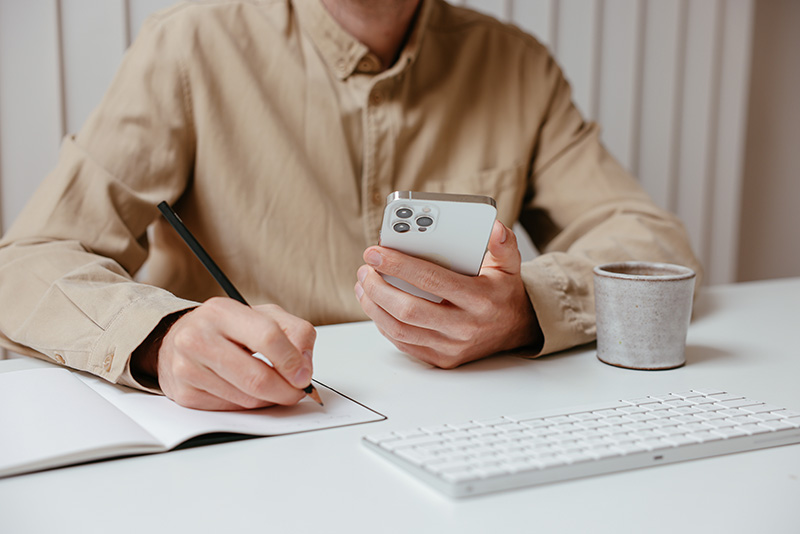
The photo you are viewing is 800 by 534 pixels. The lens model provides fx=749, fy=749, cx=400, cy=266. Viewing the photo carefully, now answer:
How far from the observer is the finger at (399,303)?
0.70 m

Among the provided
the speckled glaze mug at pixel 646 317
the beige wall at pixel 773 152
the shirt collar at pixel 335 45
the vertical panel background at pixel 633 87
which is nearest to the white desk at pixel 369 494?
the speckled glaze mug at pixel 646 317

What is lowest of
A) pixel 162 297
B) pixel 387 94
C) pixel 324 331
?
pixel 324 331

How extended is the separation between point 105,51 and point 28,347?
651 millimetres

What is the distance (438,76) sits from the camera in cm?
120

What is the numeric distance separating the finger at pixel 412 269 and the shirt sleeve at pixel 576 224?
159mm

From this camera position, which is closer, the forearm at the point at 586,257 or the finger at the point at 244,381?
the finger at the point at 244,381

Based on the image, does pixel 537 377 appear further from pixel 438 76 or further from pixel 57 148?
pixel 57 148

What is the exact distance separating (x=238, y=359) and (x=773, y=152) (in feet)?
6.02

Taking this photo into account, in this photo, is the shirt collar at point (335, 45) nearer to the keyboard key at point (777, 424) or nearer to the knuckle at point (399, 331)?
the knuckle at point (399, 331)

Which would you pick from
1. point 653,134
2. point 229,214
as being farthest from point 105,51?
point 653,134

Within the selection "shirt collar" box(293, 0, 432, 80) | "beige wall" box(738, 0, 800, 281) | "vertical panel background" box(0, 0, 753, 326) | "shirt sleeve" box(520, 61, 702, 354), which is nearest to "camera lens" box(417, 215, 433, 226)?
"shirt sleeve" box(520, 61, 702, 354)

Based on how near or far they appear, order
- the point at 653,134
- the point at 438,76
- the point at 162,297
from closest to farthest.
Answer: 1. the point at 162,297
2. the point at 438,76
3. the point at 653,134

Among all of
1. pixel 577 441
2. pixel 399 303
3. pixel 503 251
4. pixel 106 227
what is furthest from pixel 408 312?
pixel 106 227

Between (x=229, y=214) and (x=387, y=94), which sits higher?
(x=387, y=94)
